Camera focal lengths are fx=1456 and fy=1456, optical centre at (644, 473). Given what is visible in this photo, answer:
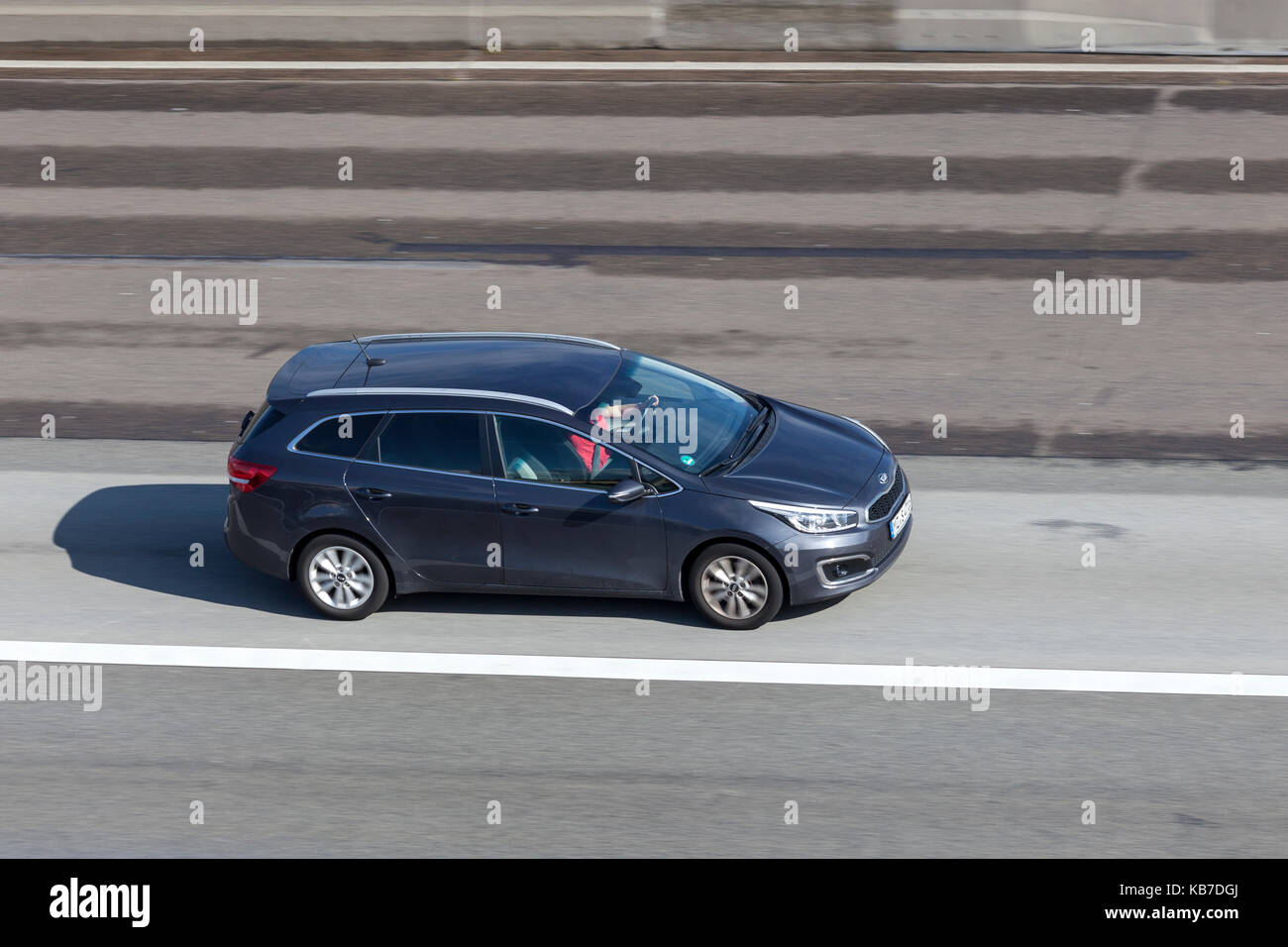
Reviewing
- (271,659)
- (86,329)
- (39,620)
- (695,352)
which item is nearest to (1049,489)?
(695,352)

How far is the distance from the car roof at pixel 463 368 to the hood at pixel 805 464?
3.61 feet

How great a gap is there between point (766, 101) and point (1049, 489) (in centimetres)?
1077

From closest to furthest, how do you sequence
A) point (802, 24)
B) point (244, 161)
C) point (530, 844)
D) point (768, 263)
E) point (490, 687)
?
point (530, 844), point (490, 687), point (768, 263), point (244, 161), point (802, 24)

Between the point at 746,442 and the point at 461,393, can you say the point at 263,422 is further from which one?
the point at 746,442

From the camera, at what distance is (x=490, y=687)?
812 centimetres

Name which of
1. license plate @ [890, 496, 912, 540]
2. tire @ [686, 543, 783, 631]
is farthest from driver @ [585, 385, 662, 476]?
license plate @ [890, 496, 912, 540]

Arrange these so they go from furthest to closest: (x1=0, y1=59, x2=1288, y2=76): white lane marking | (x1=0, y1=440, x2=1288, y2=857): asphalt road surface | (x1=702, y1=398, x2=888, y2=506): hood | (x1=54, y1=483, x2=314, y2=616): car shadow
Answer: (x1=0, y1=59, x2=1288, y2=76): white lane marking < (x1=54, y1=483, x2=314, y2=616): car shadow < (x1=702, y1=398, x2=888, y2=506): hood < (x1=0, y1=440, x2=1288, y2=857): asphalt road surface

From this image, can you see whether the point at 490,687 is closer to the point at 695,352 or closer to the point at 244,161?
the point at 695,352

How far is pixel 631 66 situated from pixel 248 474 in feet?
48.1

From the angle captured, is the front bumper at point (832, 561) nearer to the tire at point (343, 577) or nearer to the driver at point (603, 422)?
the driver at point (603, 422)

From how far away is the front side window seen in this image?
8.69 metres

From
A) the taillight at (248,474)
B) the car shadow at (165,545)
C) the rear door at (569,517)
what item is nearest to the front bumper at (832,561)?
the rear door at (569,517)

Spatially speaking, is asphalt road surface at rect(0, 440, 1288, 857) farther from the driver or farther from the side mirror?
the driver

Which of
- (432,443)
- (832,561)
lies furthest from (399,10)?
(832,561)
